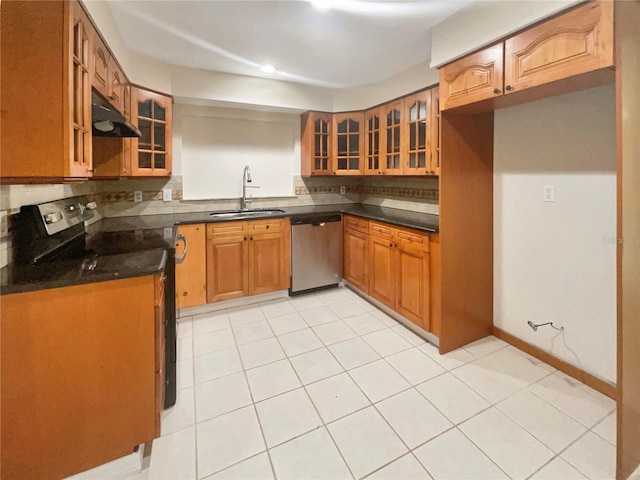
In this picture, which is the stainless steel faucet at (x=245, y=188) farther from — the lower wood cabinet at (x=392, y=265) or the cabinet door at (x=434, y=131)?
the cabinet door at (x=434, y=131)

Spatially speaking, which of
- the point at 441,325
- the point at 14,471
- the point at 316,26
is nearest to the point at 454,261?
the point at 441,325

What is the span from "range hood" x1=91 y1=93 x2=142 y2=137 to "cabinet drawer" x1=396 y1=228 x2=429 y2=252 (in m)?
2.12

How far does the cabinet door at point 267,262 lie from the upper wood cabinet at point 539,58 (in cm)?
201

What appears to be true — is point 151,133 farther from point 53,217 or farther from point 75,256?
point 75,256

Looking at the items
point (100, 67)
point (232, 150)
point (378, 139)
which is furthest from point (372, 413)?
point (232, 150)

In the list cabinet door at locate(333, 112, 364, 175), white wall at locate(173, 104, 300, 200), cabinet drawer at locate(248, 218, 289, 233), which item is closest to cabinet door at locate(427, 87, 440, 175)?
cabinet door at locate(333, 112, 364, 175)

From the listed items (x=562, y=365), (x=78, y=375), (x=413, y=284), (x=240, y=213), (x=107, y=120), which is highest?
(x=107, y=120)

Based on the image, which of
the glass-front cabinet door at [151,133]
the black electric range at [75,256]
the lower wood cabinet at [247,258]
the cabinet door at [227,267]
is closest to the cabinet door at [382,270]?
the lower wood cabinet at [247,258]

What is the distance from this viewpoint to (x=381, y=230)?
2.95 metres

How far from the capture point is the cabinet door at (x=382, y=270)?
2842 millimetres

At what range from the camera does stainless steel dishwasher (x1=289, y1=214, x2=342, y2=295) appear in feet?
10.9

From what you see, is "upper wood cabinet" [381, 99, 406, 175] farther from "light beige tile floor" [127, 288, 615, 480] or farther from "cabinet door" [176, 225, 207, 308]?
"cabinet door" [176, 225, 207, 308]

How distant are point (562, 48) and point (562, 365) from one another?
6.16 feet

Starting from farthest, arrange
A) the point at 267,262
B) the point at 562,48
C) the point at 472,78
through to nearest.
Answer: the point at 267,262, the point at 472,78, the point at 562,48
